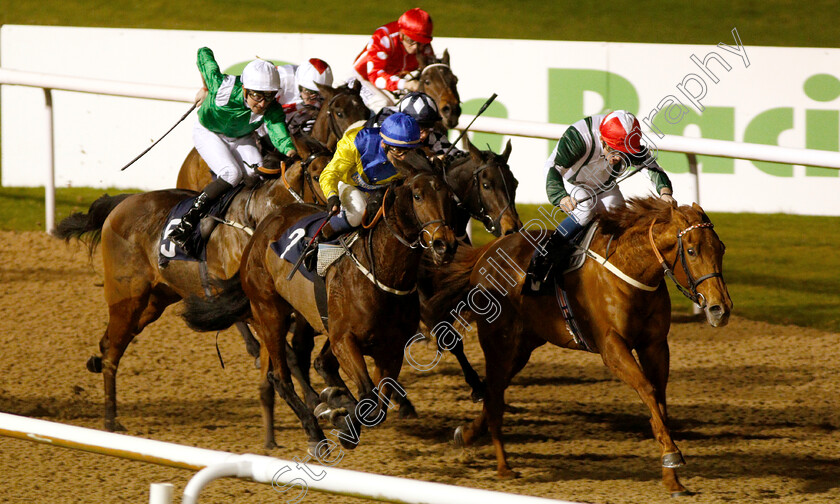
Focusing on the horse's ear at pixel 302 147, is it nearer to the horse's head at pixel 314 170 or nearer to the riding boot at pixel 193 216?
the horse's head at pixel 314 170

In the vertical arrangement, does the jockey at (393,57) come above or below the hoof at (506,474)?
above

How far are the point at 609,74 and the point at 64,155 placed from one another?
5.47 meters

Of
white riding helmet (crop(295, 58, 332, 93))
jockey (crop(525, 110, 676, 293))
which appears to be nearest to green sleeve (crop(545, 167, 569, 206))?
jockey (crop(525, 110, 676, 293))

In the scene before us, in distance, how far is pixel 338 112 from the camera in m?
6.68

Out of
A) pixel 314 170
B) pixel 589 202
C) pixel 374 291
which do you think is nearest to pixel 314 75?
pixel 314 170

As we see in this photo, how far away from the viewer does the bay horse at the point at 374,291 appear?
4414mm

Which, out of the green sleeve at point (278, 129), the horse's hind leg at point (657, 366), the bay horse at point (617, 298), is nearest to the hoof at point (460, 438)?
the bay horse at point (617, 298)

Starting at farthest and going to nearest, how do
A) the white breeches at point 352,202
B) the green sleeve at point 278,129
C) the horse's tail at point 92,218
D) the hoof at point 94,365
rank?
the horse's tail at point 92,218, the hoof at point 94,365, the green sleeve at point 278,129, the white breeches at point 352,202

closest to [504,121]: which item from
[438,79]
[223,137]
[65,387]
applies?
[438,79]

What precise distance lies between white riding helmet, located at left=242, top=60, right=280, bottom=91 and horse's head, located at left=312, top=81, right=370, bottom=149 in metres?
0.91

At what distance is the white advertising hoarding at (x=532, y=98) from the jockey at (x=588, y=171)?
472 cm

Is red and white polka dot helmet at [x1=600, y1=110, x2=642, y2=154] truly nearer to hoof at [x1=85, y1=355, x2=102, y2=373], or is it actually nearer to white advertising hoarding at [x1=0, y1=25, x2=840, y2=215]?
hoof at [x1=85, y1=355, x2=102, y2=373]

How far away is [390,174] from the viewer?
512 centimetres

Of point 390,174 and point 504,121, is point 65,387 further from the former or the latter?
point 504,121
